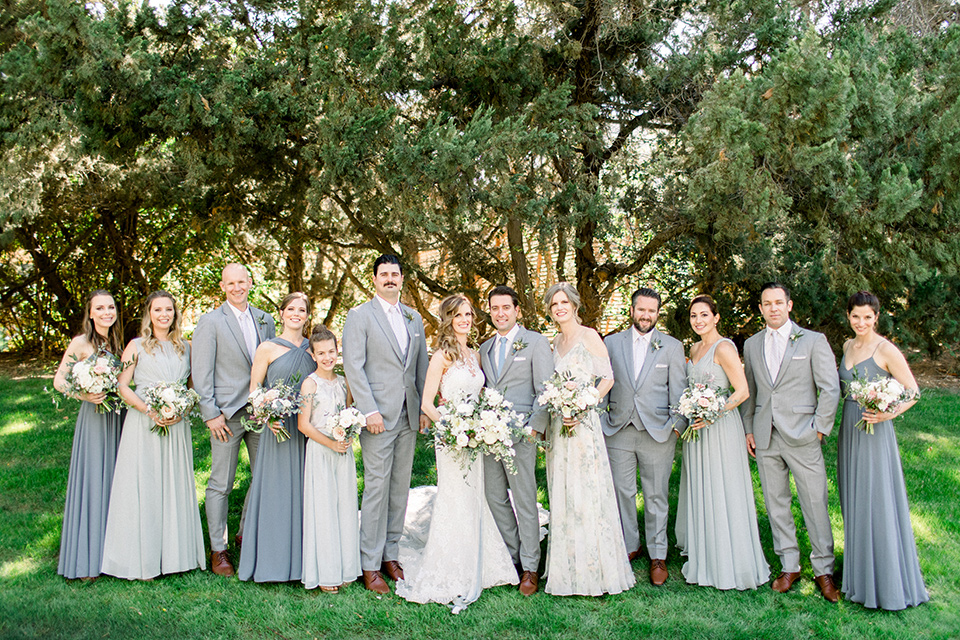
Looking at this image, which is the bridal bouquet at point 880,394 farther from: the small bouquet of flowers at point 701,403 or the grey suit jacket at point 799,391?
the small bouquet of flowers at point 701,403

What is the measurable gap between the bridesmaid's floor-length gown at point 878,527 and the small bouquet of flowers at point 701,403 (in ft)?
2.60

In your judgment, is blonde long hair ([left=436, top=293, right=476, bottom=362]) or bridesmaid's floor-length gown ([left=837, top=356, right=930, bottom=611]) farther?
blonde long hair ([left=436, top=293, right=476, bottom=362])

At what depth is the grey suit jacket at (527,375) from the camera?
4.49 m

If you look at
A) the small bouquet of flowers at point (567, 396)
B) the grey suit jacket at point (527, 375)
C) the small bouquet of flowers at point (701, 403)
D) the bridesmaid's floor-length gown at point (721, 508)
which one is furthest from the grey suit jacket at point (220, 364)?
the bridesmaid's floor-length gown at point (721, 508)

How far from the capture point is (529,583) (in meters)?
4.52

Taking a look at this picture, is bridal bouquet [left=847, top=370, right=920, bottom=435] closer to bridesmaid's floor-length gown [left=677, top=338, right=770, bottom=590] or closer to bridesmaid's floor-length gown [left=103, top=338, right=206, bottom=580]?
bridesmaid's floor-length gown [left=677, top=338, right=770, bottom=590]

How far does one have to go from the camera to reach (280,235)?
10312 millimetres

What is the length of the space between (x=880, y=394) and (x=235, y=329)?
4.12 m

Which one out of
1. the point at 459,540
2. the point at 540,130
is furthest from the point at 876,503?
the point at 540,130

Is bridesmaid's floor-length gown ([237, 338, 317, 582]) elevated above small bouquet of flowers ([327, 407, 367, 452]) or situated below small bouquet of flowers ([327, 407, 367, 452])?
below

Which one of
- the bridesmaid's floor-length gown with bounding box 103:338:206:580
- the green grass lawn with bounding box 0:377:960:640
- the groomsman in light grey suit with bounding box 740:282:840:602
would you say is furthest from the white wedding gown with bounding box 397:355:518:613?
the groomsman in light grey suit with bounding box 740:282:840:602

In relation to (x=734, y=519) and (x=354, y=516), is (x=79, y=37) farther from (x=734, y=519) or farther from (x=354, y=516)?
(x=734, y=519)

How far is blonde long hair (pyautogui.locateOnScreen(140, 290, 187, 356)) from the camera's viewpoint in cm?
471

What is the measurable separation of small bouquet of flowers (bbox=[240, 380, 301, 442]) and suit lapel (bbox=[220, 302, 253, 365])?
416 mm
